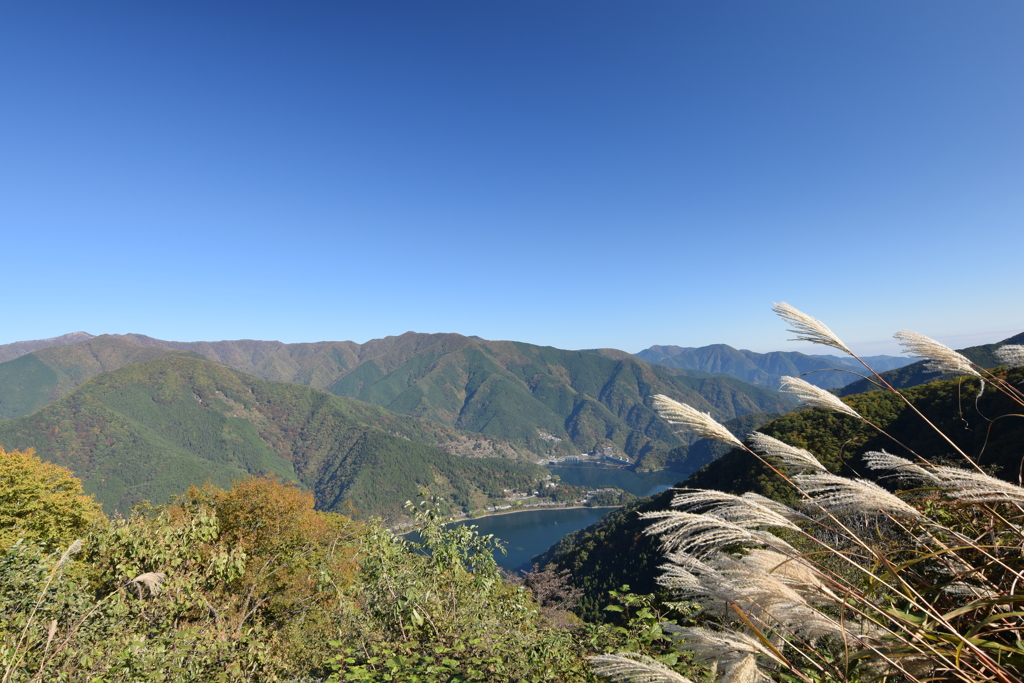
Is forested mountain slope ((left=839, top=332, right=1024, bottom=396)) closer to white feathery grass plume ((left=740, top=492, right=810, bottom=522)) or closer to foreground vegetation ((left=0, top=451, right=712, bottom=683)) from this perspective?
white feathery grass plume ((left=740, top=492, right=810, bottom=522))

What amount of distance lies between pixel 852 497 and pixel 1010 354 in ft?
3.54

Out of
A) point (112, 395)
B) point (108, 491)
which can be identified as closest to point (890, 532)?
point (108, 491)

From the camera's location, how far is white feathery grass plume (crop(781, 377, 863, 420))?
2105mm

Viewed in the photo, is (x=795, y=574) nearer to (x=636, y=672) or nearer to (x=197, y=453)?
(x=636, y=672)

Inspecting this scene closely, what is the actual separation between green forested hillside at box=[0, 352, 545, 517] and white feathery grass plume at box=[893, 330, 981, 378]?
113 meters

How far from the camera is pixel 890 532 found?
2.54 meters

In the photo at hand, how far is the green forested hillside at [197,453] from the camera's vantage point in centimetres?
12900

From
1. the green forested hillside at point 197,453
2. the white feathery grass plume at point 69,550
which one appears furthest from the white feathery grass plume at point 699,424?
the green forested hillside at point 197,453

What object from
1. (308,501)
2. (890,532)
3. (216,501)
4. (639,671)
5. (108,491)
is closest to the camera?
(639,671)

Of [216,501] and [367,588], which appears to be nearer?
[367,588]

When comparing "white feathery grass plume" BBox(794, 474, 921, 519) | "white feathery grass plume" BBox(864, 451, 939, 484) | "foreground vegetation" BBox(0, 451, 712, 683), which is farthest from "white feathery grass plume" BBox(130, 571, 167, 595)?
"white feathery grass plume" BBox(864, 451, 939, 484)

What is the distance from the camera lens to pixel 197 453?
554 feet

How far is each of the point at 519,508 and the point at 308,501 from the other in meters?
137

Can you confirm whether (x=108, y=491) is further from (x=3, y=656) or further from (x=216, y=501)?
(x=3, y=656)
